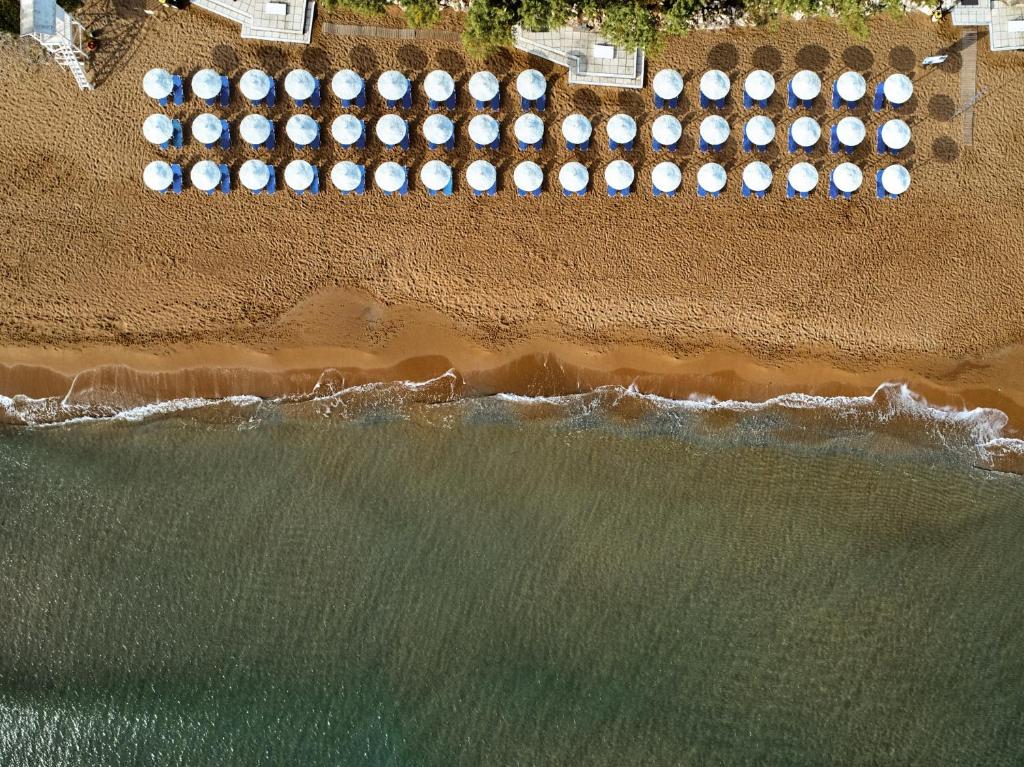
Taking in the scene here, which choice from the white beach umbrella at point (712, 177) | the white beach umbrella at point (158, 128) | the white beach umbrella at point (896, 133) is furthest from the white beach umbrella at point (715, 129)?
the white beach umbrella at point (158, 128)

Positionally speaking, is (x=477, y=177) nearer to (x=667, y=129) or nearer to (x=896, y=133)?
(x=667, y=129)

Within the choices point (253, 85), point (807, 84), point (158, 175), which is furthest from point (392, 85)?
point (807, 84)

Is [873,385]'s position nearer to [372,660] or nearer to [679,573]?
[679,573]

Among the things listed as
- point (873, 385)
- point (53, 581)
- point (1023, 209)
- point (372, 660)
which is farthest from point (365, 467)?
point (1023, 209)

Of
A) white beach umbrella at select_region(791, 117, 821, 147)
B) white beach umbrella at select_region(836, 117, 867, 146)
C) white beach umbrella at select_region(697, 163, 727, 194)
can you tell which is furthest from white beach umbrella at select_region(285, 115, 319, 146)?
white beach umbrella at select_region(836, 117, 867, 146)

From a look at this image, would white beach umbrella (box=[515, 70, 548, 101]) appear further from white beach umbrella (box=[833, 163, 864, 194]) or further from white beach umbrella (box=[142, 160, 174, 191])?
white beach umbrella (box=[142, 160, 174, 191])

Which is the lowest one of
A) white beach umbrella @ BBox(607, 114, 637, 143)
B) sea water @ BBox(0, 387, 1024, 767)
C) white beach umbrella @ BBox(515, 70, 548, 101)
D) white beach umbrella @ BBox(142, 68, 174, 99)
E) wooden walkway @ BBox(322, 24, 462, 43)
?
sea water @ BBox(0, 387, 1024, 767)
